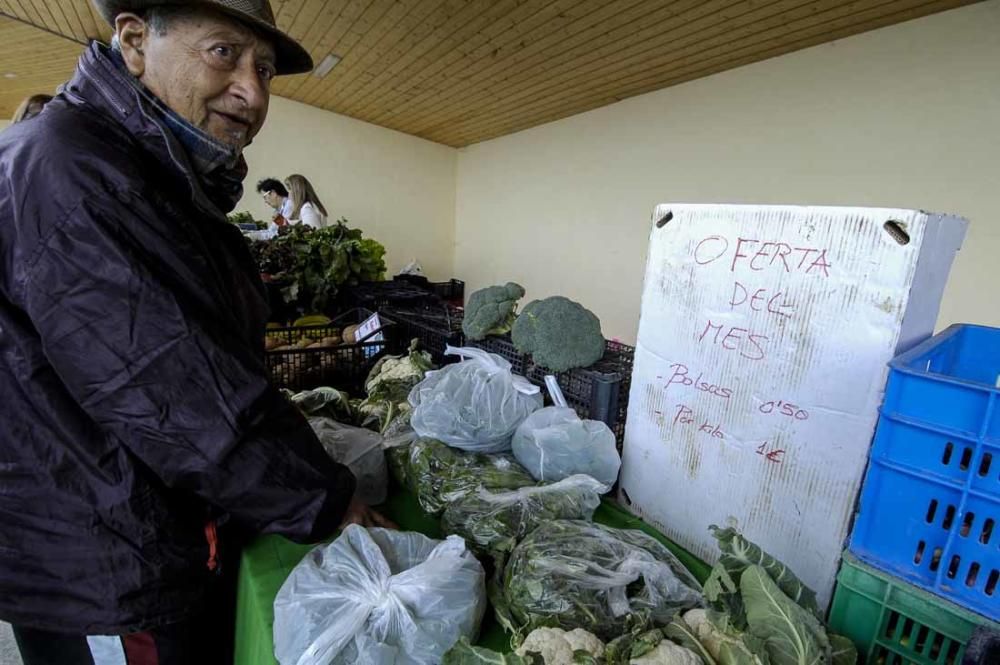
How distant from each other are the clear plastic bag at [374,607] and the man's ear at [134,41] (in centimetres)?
82

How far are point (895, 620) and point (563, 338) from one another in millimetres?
771

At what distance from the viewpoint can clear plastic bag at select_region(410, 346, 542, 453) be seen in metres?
1.06

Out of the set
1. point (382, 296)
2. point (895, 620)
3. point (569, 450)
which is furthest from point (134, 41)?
point (382, 296)

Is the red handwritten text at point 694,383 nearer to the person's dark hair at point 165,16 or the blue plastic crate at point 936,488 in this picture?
the blue plastic crate at point 936,488

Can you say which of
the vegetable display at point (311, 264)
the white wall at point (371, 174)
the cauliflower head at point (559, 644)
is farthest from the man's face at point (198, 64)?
the white wall at point (371, 174)

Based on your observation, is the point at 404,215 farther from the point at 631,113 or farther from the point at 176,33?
the point at 176,33

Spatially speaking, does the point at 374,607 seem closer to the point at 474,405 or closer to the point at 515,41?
the point at 474,405

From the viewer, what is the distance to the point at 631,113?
422 cm

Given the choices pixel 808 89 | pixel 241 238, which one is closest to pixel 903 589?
pixel 241 238

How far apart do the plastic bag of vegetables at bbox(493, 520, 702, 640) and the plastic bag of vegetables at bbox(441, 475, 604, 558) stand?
0.07m

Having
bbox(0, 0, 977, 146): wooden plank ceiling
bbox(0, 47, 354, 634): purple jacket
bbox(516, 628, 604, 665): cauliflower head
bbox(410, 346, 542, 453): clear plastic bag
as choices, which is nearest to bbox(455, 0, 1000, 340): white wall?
bbox(0, 0, 977, 146): wooden plank ceiling

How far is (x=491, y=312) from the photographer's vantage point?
55.7 inches

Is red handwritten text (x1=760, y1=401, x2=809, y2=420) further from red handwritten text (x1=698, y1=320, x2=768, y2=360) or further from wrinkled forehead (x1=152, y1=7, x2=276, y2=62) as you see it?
wrinkled forehead (x1=152, y1=7, x2=276, y2=62)

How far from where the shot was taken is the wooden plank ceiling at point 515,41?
2713 mm
